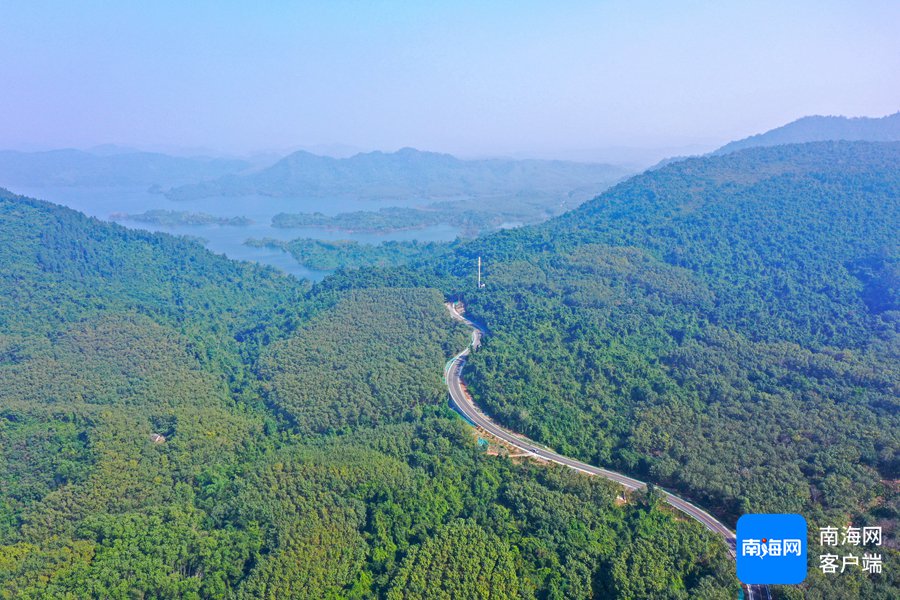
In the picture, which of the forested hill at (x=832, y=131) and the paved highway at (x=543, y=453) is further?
the forested hill at (x=832, y=131)

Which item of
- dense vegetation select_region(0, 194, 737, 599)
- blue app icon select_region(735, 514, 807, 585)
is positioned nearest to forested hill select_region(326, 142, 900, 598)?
blue app icon select_region(735, 514, 807, 585)

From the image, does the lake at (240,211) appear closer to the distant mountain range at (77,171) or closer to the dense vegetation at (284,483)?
the distant mountain range at (77,171)

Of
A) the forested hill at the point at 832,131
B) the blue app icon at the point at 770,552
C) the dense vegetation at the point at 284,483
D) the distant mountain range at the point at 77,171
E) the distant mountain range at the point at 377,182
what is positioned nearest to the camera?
the blue app icon at the point at 770,552

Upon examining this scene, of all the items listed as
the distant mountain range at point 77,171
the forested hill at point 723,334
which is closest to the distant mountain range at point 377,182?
the distant mountain range at point 77,171

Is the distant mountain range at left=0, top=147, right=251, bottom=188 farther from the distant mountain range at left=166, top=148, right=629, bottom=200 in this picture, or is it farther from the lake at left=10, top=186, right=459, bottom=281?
the distant mountain range at left=166, top=148, right=629, bottom=200

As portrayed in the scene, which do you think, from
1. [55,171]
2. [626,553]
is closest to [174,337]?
[626,553]

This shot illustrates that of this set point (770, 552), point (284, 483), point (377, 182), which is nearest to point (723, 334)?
point (770, 552)

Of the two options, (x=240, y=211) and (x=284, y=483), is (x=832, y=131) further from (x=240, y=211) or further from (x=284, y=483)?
(x=240, y=211)
